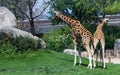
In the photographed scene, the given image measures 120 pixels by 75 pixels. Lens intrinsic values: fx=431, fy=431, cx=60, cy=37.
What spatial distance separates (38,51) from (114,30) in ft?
30.3

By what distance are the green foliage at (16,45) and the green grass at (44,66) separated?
1.28 feet

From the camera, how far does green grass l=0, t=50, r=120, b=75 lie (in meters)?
12.6

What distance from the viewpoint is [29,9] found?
28.5 m

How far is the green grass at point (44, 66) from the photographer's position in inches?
497

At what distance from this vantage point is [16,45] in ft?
52.0

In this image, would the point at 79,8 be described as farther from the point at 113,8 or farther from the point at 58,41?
the point at 58,41

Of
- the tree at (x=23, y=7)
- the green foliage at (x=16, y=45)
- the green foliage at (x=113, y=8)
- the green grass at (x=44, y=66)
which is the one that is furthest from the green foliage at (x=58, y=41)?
the green foliage at (x=16, y=45)

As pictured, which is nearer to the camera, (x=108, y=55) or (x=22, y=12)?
(x=108, y=55)

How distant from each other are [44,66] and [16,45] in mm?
2311

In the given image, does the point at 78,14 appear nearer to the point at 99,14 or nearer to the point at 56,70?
the point at 99,14

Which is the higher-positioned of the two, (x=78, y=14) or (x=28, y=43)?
(x=78, y=14)

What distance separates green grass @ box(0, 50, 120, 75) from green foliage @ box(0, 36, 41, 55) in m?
0.39

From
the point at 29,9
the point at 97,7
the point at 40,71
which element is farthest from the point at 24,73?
the point at 29,9

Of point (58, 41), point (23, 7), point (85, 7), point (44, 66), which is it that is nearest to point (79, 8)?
point (85, 7)
